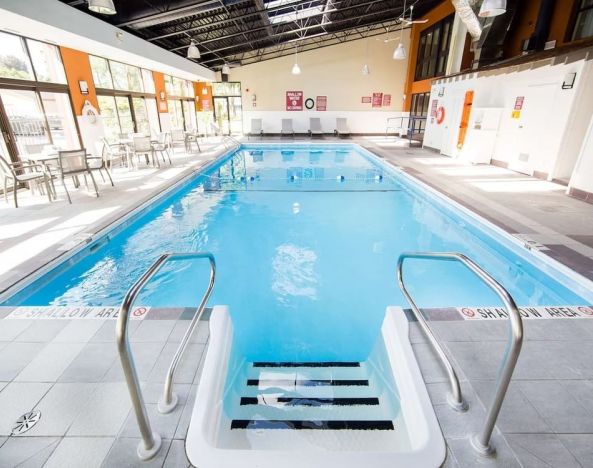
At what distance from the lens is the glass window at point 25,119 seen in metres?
5.32

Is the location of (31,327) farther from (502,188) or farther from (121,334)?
(502,188)

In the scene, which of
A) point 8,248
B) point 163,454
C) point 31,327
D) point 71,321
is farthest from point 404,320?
point 8,248

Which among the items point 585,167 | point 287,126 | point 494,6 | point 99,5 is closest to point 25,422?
point 99,5

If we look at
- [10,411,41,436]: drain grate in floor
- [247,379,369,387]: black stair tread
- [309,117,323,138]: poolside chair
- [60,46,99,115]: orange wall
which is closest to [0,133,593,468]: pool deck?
[10,411,41,436]: drain grate in floor

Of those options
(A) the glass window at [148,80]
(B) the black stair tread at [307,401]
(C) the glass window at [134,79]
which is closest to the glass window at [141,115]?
(C) the glass window at [134,79]

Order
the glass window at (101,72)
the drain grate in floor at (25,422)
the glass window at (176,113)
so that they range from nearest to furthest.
→ 1. the drain grate in floor at (25,422)
2. the glass window at (101,72)
3. the glass window at (176,113)

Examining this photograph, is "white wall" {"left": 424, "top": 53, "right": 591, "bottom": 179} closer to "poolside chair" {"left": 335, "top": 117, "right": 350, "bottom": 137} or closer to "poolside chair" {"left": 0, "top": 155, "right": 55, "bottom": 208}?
"poolside chair" {"left": 335, "top": 117, "right": 350, "bottom": 137}

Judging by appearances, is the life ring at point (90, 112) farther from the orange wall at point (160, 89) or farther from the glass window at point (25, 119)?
the orange wall at point (160, 89)

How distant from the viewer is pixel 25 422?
1.38 meters

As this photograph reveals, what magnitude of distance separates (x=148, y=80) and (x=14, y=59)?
212 inches

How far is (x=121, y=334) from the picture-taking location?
38.8 inches

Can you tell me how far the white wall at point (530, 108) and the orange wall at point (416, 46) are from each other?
345 centimetres

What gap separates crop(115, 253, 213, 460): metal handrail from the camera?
38.9 inches

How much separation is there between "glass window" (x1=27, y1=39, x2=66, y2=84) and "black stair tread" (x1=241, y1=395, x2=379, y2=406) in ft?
24.9
